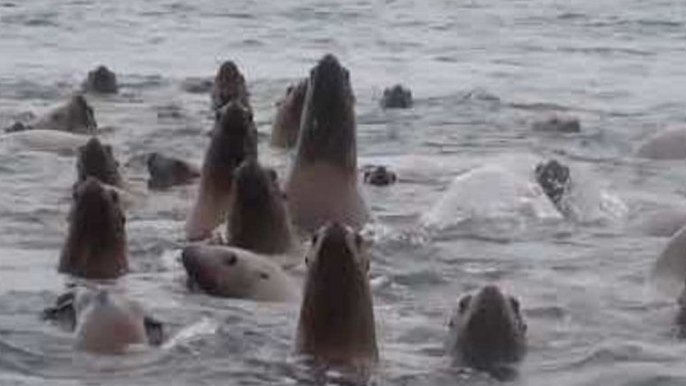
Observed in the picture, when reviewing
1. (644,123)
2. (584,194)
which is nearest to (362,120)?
(644,123)

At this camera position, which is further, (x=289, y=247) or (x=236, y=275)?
Answer: (x=289, y=247)

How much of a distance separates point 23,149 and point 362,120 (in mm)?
4599

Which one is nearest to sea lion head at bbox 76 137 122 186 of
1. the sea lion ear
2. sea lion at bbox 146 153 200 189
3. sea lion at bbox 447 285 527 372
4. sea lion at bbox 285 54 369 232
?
sea lion at bbox 146 153 200 189

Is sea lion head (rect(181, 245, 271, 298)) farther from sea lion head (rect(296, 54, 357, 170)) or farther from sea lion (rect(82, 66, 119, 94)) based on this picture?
sea lion (rect(82, 66, 119, 94))

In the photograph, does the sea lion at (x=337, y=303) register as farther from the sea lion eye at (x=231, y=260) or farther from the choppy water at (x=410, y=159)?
the sea lion eye at (x=231, y=260)

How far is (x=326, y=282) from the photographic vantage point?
30.2ft

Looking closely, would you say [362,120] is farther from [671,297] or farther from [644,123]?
[671,297]

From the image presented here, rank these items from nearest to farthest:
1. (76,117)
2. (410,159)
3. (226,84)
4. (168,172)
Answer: (168,172) → (410,159) → (76,117) → (226,84)

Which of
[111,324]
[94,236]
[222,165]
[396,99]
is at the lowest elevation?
[396,99]

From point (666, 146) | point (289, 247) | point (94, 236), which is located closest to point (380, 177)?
point (666, 146)

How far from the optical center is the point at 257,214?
1184cm

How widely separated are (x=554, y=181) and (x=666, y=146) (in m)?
3.19

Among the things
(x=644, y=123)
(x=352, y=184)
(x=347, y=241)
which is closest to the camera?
(x=347, y=241)

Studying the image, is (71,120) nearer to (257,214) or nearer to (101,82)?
(101,82)
